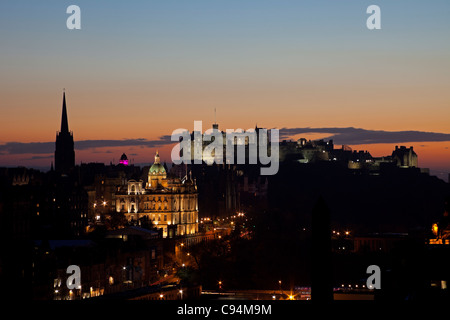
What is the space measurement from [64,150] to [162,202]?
30080 mm

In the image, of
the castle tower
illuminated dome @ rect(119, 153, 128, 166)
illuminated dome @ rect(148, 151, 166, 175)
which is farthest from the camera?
illuminated dome @ rect(119, 153, 128, 166)

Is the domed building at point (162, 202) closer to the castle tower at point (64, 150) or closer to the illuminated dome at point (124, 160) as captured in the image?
the castle tower at point (64, 150)

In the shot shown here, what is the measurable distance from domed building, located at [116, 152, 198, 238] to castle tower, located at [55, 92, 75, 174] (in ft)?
66.6

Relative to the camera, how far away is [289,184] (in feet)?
652

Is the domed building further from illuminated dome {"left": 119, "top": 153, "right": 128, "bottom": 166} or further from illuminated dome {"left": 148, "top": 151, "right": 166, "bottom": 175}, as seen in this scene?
illuminated dome {"left": 119, "top": 153, "right": 128, "bottom": 166}

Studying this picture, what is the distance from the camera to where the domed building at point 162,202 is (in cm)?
14925

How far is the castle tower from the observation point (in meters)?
173

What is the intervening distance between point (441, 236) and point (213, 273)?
115 feet

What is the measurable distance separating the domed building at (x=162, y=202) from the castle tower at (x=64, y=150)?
66.6 feet

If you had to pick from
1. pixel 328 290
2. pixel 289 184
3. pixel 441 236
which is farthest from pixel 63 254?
pixel 289 184

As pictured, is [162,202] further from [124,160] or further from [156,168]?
[124,160]

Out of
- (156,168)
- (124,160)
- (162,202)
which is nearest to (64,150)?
(124,160)

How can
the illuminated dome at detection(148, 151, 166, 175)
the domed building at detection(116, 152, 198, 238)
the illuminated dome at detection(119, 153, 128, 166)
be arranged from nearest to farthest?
1. the domed building at detection(116, 152, 198, 238)
2. the illuminated dome at detection(148, 151, 166, 175)
3. the illuminated dome at detection(119, 153, 128, 166)

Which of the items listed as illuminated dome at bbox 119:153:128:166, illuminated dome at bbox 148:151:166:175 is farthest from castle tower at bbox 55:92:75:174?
illuminated dome at bbox 148:151:166:175
